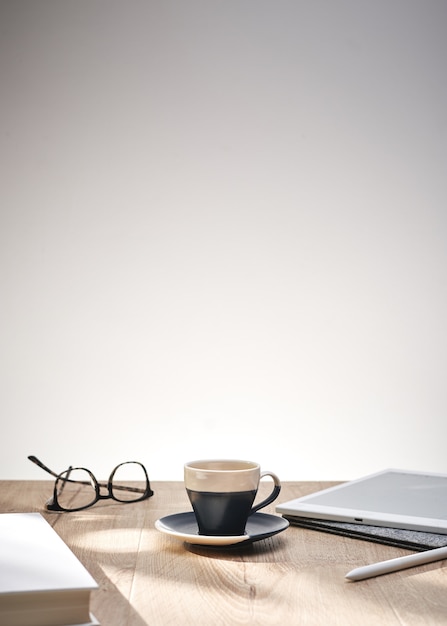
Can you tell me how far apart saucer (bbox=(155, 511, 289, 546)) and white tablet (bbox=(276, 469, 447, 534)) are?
0.17ft

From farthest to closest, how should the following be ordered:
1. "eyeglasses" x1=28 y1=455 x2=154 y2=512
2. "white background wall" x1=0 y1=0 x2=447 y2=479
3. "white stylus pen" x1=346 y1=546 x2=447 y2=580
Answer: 1. "white background wall" x1=0 y1=0 x2=447 y2=479
2. "eyeglasses" x1=28 y1=455 x2=154 y2=512
3. "white stylus pen" x1=346 y1=546 x2=447 y2=580

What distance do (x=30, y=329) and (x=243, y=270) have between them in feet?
3.22

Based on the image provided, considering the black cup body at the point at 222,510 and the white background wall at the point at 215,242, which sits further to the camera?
A: the white background wall at the point at 215,242

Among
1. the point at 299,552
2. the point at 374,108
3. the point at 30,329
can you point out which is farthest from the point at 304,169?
the point at 299,552

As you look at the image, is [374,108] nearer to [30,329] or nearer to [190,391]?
[190,391]

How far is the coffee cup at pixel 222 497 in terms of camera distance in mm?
720

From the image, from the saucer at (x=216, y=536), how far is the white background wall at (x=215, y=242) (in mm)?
2410

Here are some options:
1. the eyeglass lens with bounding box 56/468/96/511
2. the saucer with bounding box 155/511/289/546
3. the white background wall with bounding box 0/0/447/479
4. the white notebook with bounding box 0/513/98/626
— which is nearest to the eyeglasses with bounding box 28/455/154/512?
the eyeglass lens with bounding box 56/468/96/511

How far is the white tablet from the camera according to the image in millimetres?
782

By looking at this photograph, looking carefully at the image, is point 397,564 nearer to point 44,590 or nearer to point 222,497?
point 222,497

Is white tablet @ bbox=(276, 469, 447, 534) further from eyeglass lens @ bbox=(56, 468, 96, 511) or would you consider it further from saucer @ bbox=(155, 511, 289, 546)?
eyeglass lens @ bbox=(56, 468, 96, 511)


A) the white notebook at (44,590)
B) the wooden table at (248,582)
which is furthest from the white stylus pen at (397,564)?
the white notebook at (44,590)

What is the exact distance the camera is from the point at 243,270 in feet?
10.6

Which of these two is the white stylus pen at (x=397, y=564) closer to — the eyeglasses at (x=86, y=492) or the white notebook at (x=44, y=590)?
the white notebook at (x=44, y=590)
